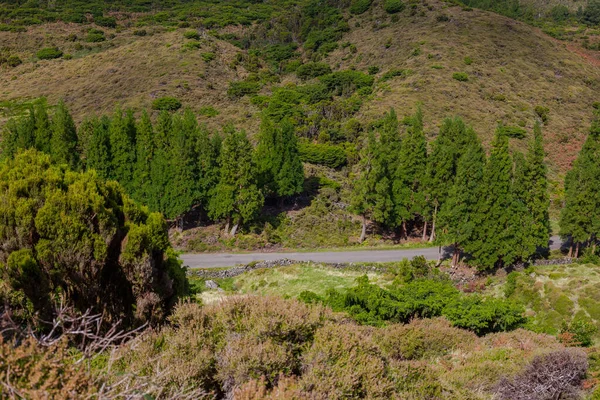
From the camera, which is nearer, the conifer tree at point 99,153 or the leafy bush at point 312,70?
the conifer tree at point 99,153

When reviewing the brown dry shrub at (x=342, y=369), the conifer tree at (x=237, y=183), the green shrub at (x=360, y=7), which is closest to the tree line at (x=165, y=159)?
the conifer tree at (x=237, y=183)

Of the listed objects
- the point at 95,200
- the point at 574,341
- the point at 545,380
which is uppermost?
the point at 95,200

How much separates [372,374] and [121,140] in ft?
114

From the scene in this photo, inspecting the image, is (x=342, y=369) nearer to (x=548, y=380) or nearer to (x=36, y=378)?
(x=36, y=378)

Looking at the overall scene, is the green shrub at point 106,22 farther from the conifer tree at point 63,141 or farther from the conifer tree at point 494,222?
the conifer tree at point 494,222

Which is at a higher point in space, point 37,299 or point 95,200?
point 95,200

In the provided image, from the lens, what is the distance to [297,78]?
81812 mm

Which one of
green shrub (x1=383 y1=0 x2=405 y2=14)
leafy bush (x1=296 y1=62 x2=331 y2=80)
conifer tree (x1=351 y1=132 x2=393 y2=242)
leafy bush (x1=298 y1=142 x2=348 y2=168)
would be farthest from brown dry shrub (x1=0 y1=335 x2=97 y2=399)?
green shrub (x1=383 y1=0 x2=405 y2=14)

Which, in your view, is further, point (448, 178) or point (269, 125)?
point (269, 125)

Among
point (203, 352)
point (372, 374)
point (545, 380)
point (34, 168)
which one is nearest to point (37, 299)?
point (34, 168)

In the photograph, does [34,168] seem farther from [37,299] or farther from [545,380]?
[545,380]

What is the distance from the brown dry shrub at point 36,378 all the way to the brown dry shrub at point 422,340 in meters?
9.11

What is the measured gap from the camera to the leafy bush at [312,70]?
264 feet

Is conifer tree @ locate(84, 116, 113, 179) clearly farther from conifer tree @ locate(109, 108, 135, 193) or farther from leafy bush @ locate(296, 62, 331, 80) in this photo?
leafy bush @ locate(296, 62, 331, 80)
